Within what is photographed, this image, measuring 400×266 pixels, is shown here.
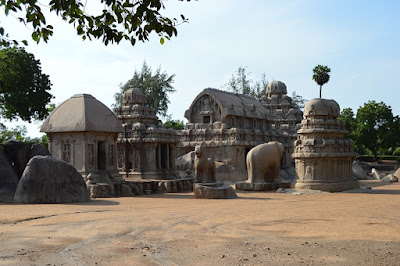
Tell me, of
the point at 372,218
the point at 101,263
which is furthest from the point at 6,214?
the point at 372,218

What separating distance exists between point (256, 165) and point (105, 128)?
7255mm

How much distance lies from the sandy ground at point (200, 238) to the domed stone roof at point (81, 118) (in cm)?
1016

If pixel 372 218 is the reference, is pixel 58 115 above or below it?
above

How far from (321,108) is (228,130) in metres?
10.7

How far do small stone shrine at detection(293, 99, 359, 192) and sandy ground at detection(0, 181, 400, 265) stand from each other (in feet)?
31.9

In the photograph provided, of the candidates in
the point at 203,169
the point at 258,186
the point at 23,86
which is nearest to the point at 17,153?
the point at 203,169

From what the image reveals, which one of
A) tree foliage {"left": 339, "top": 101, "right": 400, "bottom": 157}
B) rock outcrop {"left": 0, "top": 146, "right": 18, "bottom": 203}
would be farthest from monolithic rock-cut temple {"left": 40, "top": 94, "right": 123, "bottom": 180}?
tree foliage {"left": 339, "top": 101, "right": 400, "bottom": 157}

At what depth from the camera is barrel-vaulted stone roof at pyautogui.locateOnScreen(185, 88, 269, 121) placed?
33.2 meters

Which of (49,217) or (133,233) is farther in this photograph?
(49,217)

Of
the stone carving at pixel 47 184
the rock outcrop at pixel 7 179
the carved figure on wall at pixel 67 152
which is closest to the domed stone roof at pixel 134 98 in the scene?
the carved figure on wall at pixel 67 152

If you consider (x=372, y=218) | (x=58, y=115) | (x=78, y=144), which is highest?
(x=58, y=115)

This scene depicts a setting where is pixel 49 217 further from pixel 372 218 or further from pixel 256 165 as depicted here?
pixel 256 165

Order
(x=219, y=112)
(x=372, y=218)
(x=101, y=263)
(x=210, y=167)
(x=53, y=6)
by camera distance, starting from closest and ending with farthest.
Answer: (x=101, y=263)
(x=53, y=6)
(x=372, y=218)
(x=210, y=167)
(x=219, y=112)

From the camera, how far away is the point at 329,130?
21750 millimetres
